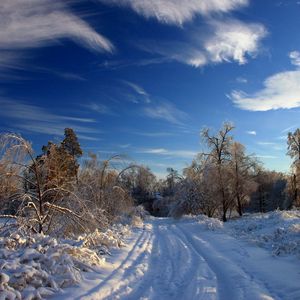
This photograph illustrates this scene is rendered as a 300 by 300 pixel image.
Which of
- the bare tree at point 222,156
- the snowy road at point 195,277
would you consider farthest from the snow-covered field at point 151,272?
the bare tree at point 222,156

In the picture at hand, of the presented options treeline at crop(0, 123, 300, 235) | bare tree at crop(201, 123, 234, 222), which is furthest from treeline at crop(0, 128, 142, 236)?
bare tree at crop(201, 123, 234, 222)

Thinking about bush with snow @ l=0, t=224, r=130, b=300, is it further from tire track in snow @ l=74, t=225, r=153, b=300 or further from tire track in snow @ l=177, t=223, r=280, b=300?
tire track in snow @ l=177, t=223, r=280, b=300

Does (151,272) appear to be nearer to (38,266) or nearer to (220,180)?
(38,266)

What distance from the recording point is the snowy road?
724 cm

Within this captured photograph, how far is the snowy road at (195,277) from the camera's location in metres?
7.24

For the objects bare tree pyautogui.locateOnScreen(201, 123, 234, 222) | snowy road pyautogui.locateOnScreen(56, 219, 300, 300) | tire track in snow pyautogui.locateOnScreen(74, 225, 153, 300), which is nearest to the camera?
tire track in snow pyautogui.locateOnScreen(74, 225, 153, 300)

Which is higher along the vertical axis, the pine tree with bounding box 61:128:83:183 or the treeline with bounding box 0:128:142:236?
the pine tree with bounding box 61:128:83:183

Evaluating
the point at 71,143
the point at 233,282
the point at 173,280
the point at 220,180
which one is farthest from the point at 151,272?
the point at 71,143

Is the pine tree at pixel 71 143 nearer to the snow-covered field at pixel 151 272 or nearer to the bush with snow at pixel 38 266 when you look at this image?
the snow-covered field at pixel 151 272

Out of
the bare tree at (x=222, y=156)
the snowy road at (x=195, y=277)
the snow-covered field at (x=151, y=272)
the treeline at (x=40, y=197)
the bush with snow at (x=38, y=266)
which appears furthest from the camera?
the bare tree at (x=222, y=156)

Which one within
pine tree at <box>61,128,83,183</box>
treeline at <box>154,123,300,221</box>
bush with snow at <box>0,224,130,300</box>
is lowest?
bush with snow at <box>0,224,130,300</box>

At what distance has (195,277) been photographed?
877 cm

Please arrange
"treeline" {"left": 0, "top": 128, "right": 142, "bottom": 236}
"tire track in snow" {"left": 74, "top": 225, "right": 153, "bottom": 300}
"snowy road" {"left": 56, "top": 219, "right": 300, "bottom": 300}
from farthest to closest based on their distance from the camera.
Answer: "treeline" {"left": 0, "top": 128, "right": 142, "bottom": 236}
"snowy road" {"left": 56, "top": 219, "right": 300, "bottom": 300}
"tire track in snow" {"left": 74, "top": 225, "right": 153, "bottom": 300}

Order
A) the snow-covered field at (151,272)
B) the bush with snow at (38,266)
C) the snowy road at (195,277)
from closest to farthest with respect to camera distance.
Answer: the bush with snow at (38,266) → the snow-covered field at (151,272) → the snowy road at (195,277)
